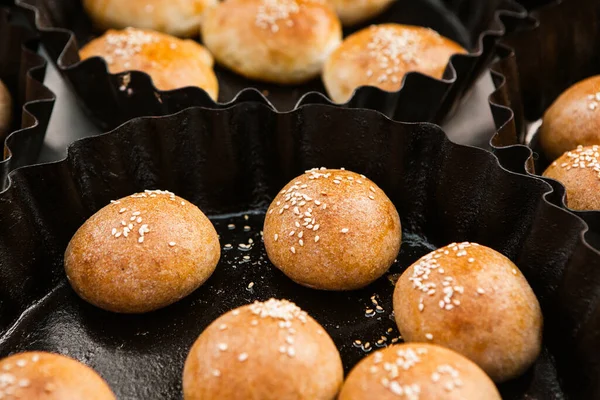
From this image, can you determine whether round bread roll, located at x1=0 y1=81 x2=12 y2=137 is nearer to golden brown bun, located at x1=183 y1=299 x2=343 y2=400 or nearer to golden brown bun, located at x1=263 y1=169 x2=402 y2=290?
golden brown bun, located at x1=263 y1=169 x2=402 y2=290

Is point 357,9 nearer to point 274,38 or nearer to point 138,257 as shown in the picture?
point 274,38

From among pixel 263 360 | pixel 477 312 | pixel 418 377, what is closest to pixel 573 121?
pixel 477 312

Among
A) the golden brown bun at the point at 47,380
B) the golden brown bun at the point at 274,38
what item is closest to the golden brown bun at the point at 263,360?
the golden brown bun at the point at 47,380

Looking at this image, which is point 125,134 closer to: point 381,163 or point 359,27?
point 381,163

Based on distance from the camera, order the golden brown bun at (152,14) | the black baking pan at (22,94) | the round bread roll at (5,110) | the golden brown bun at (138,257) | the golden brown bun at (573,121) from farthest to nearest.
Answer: the golden brown bun at (152,14), the round bread roll at (5,110), the golden brown bun at (573,121), the black baking pan at (22,94), the golden brown bun at (138,257)

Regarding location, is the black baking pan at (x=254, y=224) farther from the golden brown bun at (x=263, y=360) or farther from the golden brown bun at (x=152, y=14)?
the golden brown bun at (x=152, y=14)

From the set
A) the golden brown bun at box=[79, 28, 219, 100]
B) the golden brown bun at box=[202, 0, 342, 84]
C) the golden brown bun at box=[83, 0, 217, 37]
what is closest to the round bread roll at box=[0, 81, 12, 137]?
the golden brown bun at box=[79, 28, 219, 100]
